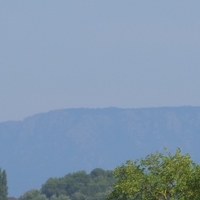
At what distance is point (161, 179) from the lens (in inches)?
1448

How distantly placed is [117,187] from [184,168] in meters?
2.91

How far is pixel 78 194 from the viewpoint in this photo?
157000 millimetres

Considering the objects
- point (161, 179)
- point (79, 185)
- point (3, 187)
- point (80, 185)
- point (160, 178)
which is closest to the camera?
point (161, 179)

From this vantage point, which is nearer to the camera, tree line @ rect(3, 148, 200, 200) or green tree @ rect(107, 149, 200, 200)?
tree line @ rect(3, 148, 200, 200)

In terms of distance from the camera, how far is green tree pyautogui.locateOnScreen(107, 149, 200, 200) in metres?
36.0

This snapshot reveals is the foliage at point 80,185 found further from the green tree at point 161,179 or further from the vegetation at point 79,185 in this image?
the green tree at point 161,179

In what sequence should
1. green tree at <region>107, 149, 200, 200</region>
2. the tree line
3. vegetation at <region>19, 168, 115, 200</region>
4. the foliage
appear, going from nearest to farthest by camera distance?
the tree line → green tree at <region>107, 149, 200, 200</region> → vegetation at <region>19, 168, 115, 200</region> → the foliage

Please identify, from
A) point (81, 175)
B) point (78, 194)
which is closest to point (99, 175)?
point (81, 175)

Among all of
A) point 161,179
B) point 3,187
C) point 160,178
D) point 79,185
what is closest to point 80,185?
point 79,185

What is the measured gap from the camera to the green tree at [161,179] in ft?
118

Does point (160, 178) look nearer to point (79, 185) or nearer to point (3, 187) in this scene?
point (3, 187)

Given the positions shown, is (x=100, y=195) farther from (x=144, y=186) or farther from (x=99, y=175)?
(x=144, y=186)

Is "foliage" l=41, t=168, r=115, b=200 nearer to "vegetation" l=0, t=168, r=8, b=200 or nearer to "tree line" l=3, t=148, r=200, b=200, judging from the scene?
"vegetation" l=0, t=168, r=8, b=200

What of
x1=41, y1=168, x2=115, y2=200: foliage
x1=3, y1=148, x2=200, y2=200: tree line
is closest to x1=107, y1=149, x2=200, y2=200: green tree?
x1=3, y1=148, x2=200, y2=200: tree line
